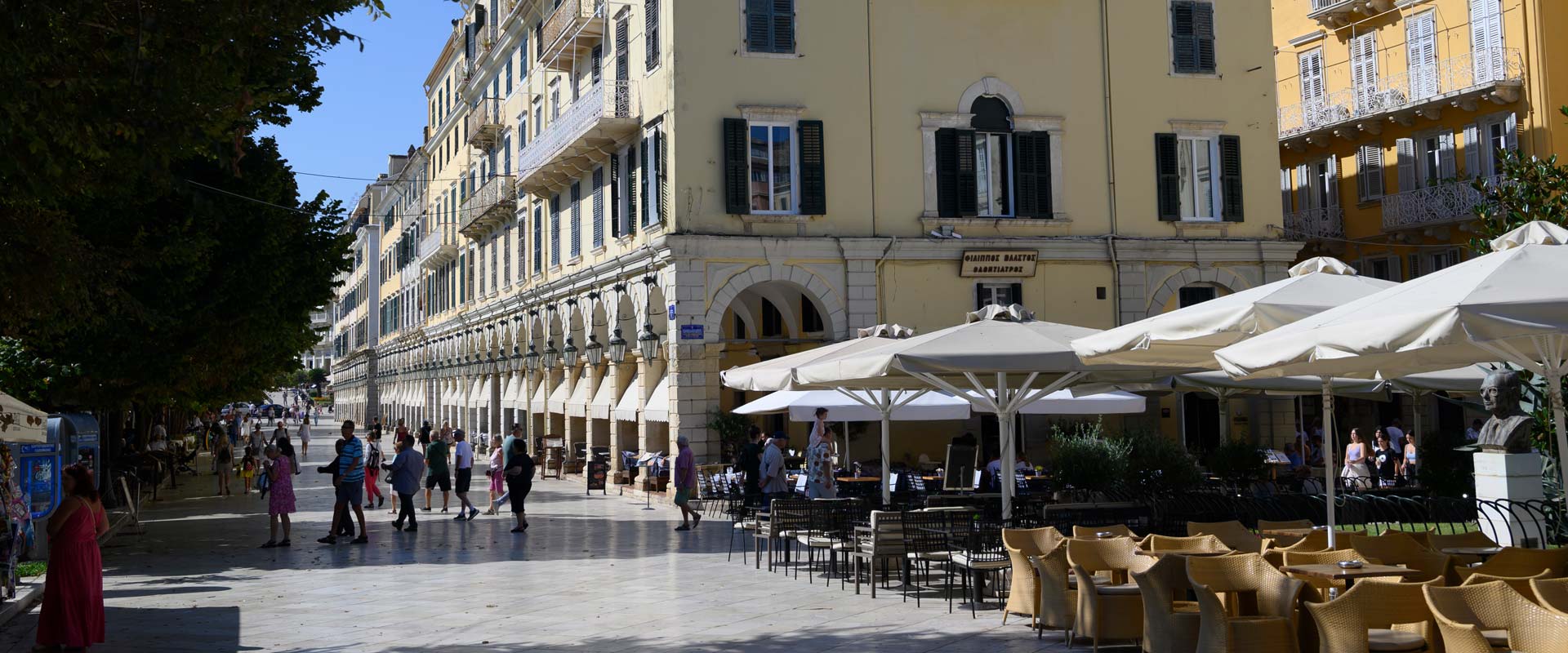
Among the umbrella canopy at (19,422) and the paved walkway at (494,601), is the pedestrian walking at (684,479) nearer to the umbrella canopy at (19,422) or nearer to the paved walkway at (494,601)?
the paved walkway at (494,601)

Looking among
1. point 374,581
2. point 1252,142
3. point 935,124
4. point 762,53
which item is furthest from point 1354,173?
point 374,581

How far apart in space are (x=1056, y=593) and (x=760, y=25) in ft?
56.8

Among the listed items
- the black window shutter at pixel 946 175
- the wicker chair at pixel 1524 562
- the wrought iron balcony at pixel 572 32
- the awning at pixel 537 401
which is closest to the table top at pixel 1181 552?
the wicker chair at pixel 1524 562

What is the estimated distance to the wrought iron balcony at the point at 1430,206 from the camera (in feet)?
94.4

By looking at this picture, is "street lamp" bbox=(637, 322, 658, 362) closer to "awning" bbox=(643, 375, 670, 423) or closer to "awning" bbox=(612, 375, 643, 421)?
"awning" bbox=(643, 375, 670, 423)

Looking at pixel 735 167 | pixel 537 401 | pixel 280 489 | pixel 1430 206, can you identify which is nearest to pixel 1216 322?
pixel 280 489

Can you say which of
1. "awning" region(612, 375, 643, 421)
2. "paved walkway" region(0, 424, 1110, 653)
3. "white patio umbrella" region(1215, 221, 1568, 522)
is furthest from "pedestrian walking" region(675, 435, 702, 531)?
"white patio umbrella" region(1215, 221, 1568, 522)

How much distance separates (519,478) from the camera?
19625 mm

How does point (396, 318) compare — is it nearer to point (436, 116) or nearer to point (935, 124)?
point (436, 116)

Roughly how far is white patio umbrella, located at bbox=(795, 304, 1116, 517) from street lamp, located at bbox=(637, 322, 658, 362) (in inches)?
430

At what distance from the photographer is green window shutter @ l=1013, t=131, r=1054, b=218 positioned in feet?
86.8

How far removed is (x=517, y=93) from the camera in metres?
39.2

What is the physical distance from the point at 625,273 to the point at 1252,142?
13135mm

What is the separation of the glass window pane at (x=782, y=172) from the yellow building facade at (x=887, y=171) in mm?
46
